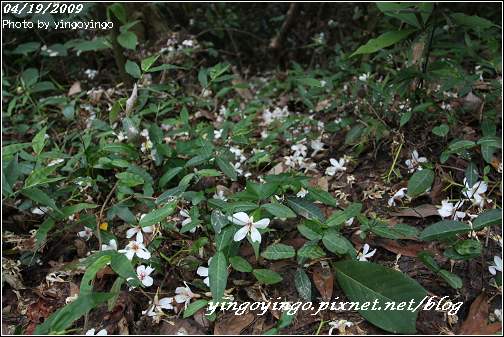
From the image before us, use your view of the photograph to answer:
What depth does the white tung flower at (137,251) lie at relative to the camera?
5.08ft

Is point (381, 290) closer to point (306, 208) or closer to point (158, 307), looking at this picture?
point (306, 208)

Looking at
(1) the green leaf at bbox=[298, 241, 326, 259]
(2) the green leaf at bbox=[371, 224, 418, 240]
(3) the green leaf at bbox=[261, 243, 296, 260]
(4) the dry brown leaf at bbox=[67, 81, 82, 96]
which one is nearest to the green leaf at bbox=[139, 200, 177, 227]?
(3) the green leaf at bbox=[261, 243, 296, 260]

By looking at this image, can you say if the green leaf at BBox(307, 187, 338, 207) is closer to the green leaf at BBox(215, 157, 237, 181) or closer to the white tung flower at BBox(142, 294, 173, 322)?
the green leaf at BBox(215, 157, 237, 181)

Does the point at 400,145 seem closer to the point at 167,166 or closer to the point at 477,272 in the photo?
the point at 477,272

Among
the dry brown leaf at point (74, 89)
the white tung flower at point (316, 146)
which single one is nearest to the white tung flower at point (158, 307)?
the white tung flower at point (316, 146)

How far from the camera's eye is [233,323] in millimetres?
1446

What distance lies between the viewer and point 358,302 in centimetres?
140

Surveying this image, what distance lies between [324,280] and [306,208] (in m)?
0.25

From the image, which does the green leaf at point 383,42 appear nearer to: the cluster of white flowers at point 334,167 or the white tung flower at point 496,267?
the cluster of white flowers at point 334,167

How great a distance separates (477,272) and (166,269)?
3.57 feet

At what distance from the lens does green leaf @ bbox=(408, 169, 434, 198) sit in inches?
70.8

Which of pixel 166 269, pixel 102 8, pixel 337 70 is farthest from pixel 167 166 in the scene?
pixel 102 8

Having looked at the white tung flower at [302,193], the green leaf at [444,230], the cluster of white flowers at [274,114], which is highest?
the green leaf at [444,230]

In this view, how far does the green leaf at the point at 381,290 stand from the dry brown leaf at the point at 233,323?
33cm
